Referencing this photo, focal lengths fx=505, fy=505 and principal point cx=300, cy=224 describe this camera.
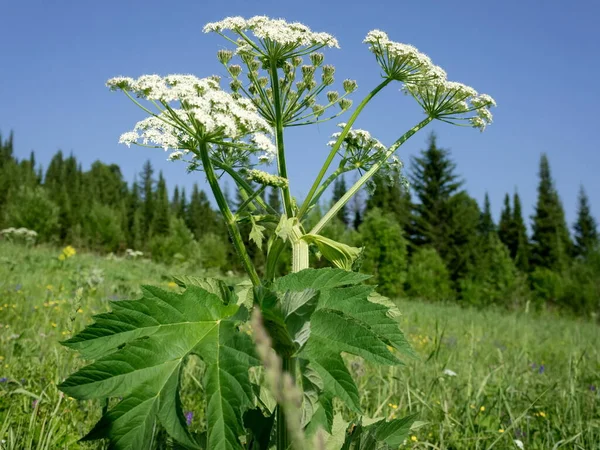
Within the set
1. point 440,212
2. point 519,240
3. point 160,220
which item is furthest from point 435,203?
point 160,220

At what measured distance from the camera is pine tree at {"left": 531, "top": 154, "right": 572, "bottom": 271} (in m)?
45.8

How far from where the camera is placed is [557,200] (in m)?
49.0

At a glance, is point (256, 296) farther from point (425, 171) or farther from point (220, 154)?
point (425, 171)

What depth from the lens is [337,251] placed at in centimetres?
173

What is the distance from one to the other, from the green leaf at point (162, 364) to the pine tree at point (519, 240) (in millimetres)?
47363

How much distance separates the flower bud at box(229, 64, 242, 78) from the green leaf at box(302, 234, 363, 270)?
98 cm

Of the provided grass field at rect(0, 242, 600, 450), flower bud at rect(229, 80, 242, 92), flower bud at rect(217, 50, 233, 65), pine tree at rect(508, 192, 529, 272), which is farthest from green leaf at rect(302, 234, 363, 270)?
pine tree at rect(508, 192, 529, 272)

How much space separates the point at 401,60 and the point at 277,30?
0.57m

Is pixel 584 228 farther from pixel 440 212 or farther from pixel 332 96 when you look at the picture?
pixel 332 96

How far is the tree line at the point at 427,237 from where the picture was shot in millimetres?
26625

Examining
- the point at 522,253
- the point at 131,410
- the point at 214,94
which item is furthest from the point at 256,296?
the point at 522,253

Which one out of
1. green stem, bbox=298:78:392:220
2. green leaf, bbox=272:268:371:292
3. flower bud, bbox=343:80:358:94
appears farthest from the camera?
flower bud, bbox=343:80:358:94

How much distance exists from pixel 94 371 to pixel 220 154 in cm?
110

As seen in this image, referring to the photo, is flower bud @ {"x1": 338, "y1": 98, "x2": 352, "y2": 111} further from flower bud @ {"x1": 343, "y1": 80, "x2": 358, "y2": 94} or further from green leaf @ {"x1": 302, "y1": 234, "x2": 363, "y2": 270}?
green leaf @ {"x1": 302, "y1": 234, "x2": 363, "y2": 270}
